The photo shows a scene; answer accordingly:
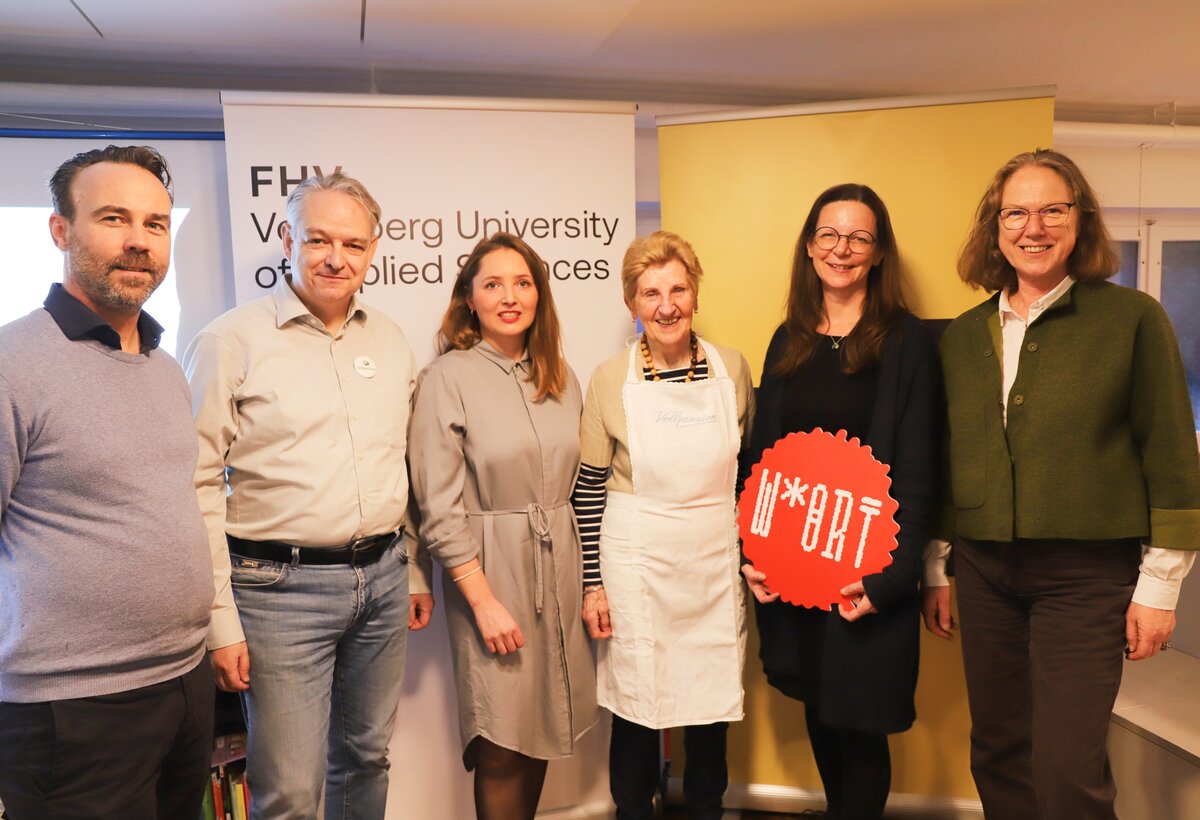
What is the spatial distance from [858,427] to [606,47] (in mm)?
1618

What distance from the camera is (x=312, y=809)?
1899mm

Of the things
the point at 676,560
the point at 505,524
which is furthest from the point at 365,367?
the point at 676,560

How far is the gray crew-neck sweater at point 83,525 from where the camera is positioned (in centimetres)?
134

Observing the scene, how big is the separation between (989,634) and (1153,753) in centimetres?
94

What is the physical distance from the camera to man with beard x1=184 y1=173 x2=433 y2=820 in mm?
1770

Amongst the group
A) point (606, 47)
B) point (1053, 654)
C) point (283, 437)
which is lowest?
point (1053, 654)

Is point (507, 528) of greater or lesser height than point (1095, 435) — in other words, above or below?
below

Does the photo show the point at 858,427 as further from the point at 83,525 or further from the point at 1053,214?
the point at 83,525

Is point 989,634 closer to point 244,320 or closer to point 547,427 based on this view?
point 547,427

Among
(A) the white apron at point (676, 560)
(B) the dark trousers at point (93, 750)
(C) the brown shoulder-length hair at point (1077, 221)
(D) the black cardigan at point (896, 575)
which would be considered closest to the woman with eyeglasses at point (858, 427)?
(D) the black cardigan at point (896, 575)

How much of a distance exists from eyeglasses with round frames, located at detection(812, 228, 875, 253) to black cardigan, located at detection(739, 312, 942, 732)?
21cm

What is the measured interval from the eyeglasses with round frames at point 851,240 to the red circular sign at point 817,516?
477 mm

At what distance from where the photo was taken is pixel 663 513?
209 centimetres

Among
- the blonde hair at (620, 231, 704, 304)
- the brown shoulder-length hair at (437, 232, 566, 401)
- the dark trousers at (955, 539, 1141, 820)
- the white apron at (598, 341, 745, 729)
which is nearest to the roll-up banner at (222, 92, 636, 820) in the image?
the brown shoulder-length hair at (437, 232, 566, 401)
